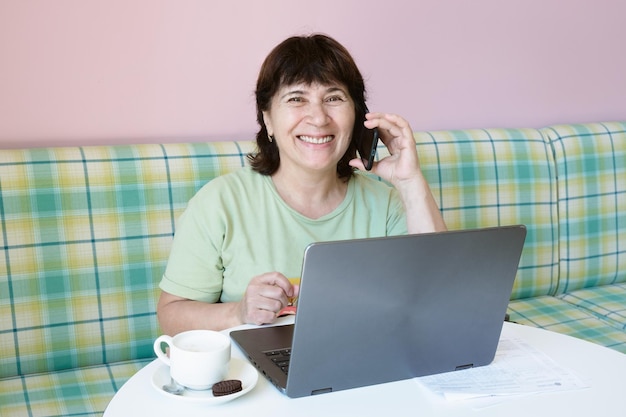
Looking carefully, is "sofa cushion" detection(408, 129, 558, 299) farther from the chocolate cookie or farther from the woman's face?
the chocolate cookie

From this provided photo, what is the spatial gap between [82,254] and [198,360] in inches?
35.5

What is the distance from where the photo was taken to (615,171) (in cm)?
259

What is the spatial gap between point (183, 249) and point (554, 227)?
1.30 meters

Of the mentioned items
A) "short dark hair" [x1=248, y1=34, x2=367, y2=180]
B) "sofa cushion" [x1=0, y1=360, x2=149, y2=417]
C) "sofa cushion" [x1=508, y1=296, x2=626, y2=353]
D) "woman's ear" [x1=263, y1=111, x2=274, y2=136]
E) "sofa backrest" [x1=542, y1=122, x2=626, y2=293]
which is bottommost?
"sofa cushion" [x1=508, y1=296, x2=626, y2=353]

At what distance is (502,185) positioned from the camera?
2412mm

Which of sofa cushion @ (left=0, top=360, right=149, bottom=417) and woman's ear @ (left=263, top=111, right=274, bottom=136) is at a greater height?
woman's ear @ (left=263, top=111, right=274, bottom=136)

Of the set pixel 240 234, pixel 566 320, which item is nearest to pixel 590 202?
pixel 566 320

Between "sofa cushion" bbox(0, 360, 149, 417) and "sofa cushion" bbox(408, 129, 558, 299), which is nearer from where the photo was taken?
"sofa cushion" bbox(0, 360, 149, 417)

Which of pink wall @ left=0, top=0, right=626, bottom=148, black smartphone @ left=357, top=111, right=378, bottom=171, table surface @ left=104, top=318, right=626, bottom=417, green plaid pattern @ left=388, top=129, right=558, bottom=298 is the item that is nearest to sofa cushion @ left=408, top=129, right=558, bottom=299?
green plaid pattern @ left=388, top=129, right=558, bottom=298

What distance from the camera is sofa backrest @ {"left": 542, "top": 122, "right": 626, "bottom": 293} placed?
2.51 meters

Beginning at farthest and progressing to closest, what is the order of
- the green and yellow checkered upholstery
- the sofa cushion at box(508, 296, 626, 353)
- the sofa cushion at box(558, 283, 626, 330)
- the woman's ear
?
the green and yellow checkered upholstery
the sofa cushion at box(558, 283, 626, 330)
the sofa cushion at box(508, 296, 626, 353)
the woman's ear

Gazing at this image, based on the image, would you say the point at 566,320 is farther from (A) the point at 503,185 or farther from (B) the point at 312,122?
(B) the point at 312,122

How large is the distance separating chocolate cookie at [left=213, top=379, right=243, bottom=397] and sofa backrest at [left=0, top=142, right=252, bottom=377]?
89cm

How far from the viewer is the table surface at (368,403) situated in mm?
1122
